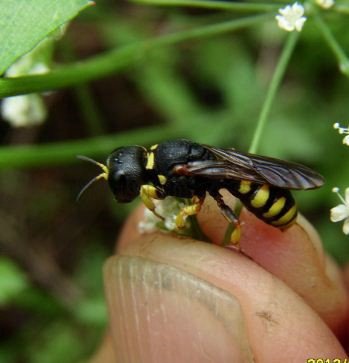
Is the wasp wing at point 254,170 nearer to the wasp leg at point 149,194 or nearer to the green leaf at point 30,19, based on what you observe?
the wasp leg at point 149,194

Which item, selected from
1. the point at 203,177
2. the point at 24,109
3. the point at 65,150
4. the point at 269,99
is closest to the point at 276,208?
the point at 203,177

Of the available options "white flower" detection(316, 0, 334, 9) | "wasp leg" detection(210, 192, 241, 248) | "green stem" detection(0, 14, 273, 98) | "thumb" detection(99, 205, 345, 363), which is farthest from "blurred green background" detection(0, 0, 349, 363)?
"thumb" detection(99, 205, 345, 363)

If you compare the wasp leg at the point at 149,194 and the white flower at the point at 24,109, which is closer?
the wasp leg at the point at 149,194

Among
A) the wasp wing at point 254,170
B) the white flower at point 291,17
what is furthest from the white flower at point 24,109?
the white flower at point 291,17

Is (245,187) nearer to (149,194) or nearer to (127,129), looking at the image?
(149,194)

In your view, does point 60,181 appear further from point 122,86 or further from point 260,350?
point 260,350

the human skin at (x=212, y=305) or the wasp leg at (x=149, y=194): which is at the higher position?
the wasp leg at (x=149, y=194)

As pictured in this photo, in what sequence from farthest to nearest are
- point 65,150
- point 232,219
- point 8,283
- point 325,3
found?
point 8,283 → point 65,150 → point 325,3 → point 232,219
